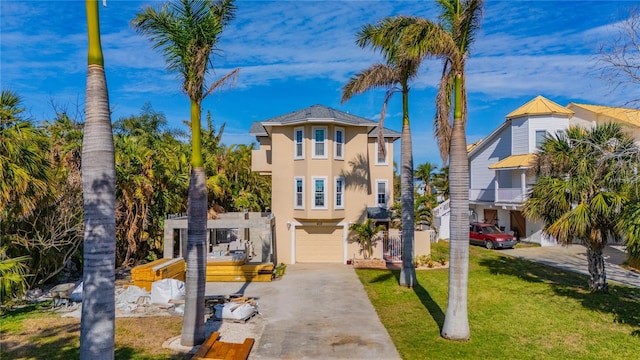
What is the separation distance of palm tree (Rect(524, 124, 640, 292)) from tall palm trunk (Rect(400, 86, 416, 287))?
435 centimetres

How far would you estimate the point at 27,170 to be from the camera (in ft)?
34.5

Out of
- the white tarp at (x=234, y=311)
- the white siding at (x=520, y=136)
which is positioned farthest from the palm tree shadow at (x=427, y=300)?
the white siding at (x=520, y=136)

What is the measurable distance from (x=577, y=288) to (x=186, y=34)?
51.5ft

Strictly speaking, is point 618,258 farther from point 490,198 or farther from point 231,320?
point 231,320

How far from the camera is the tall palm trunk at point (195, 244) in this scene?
8.59 metres

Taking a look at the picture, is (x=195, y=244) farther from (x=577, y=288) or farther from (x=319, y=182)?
(x=577, y=288)

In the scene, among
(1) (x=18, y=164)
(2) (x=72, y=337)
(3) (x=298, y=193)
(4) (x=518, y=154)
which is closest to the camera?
(2) (x=72, y=337)

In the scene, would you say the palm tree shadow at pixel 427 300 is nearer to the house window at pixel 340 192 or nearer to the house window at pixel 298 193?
the house window at pixel 340 192

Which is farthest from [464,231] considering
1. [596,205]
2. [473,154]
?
[473,154]

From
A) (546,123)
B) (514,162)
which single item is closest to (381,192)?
(514,162)

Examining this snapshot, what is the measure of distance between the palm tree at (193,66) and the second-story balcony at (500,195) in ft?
72.5

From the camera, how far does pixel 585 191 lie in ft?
42.7

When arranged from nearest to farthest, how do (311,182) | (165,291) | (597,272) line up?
(165,291)
(597,272)
(311,182)

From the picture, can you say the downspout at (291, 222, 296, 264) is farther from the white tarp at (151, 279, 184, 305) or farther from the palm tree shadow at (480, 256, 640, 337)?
the palm tree shadow at (480, 256, 640, 337)
